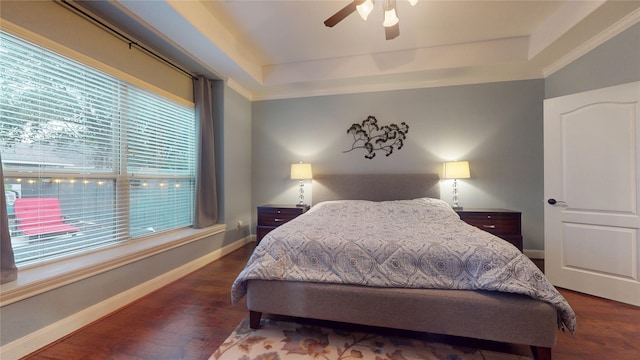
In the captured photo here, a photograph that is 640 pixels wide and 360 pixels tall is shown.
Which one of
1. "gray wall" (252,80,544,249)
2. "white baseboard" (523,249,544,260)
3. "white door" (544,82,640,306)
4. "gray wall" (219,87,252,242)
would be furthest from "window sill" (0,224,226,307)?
"white baseboard" (523,249,544,260)

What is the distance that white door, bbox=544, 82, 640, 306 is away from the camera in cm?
202

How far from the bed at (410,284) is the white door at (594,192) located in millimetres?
1324

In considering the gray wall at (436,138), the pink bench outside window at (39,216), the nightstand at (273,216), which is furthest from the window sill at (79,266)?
the gray wall at (436,138)

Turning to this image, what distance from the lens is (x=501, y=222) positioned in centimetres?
286

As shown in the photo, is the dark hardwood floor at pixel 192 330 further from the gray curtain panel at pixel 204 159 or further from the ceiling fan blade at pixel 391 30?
the ceiling fan blade at pixel 391 30

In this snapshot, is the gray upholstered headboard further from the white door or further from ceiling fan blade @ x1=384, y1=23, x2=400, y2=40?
ceiling fan blade @ x1=384, y1=23, x2=400, y2=40

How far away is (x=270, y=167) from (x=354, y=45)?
7.27ft

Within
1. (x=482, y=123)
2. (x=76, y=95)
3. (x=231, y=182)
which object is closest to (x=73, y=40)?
(x=76, y=95)

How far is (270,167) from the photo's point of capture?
396 cm

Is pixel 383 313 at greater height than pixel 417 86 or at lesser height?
lesser

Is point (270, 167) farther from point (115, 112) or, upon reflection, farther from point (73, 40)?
point (73, 40)

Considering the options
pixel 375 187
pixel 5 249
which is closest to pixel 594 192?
pixel 375 187

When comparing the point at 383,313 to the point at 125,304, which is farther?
the point at 125,304

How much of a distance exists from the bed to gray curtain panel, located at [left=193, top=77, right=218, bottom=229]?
172cm
